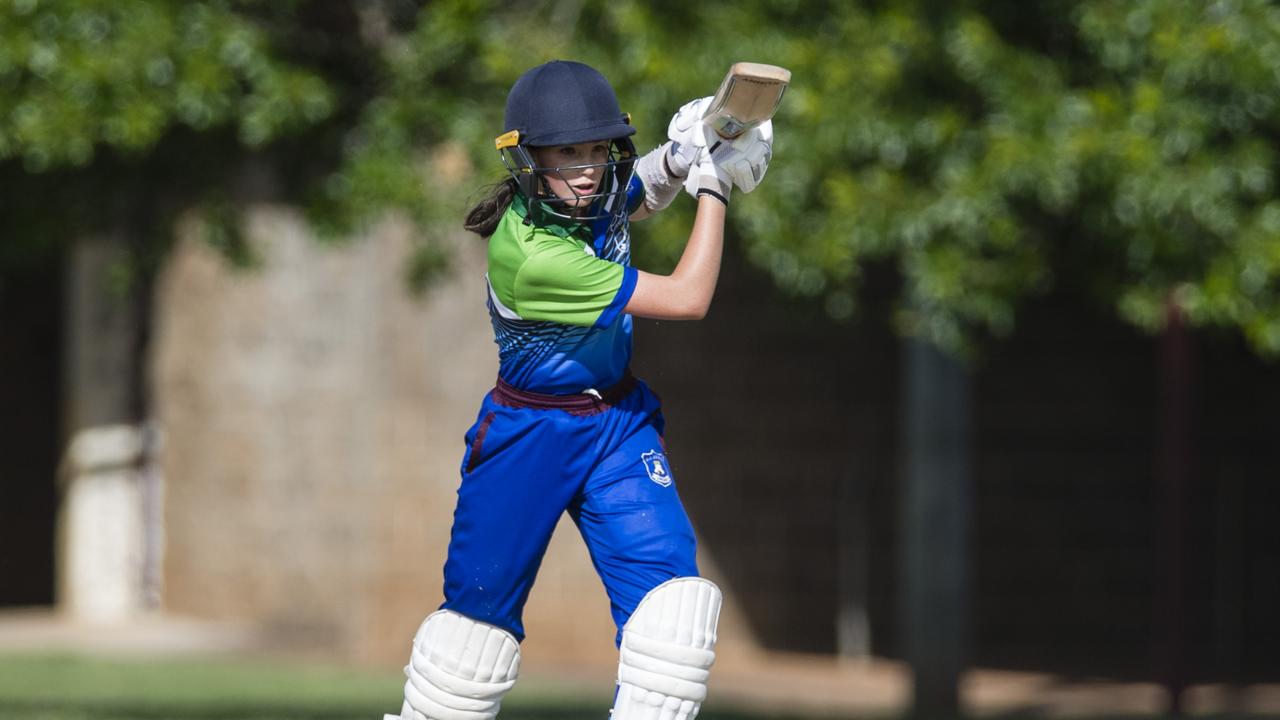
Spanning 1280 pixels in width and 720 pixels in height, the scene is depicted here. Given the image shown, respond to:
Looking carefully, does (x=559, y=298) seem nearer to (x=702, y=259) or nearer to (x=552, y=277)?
(x=552, y=277)

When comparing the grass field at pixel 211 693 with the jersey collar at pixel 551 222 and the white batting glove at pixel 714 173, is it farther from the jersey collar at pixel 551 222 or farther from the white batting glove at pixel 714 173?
the white batting glove at pixel 714 173

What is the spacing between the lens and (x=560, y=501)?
15.0 ft

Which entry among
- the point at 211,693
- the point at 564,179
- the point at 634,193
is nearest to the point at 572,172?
the point at 564,179

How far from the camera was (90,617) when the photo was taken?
14.6 metres

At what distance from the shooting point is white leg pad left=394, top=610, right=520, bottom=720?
4.59 m

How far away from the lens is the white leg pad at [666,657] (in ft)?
14.2

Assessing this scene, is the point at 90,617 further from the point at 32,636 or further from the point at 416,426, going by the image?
the point at 416,426

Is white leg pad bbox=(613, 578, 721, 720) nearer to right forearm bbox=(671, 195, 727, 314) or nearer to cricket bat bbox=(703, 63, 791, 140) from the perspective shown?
right forearm bbox=(671, 195, 727, 314)

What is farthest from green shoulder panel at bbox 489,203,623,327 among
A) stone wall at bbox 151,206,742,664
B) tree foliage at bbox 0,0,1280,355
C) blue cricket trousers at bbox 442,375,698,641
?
stone wall at bbox 151,206,742,664

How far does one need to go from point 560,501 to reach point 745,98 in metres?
1.05

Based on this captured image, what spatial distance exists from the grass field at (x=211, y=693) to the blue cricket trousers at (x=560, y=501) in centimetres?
Result: 393

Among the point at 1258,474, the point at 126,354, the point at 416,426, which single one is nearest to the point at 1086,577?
the point at 1258,474

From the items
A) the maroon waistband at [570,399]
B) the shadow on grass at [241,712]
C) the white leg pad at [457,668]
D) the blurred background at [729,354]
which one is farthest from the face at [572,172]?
the shadow on grass at [241,712]

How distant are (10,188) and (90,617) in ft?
21.3
